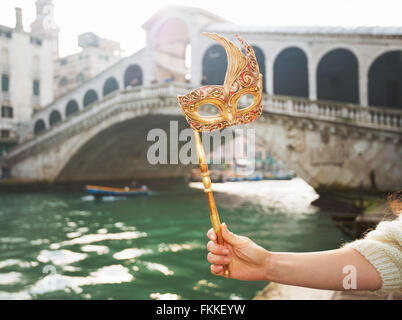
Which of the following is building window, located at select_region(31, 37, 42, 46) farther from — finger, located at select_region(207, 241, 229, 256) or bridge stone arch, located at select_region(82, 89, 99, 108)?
finger, located at select_region(207, 241, 229, 256)

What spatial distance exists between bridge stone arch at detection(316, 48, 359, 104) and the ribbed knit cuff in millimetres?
9960

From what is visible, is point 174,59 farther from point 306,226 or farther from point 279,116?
point 306,226

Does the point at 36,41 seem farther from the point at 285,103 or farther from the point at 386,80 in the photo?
the point at 386,80

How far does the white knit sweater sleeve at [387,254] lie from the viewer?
2.86 ft

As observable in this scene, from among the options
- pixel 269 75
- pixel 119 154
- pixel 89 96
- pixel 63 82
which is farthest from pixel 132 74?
pixel 63 82

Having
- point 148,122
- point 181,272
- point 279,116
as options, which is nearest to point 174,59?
point 148,122

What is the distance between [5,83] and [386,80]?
20777 mm

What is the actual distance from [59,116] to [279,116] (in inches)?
610

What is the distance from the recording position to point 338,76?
399 inches

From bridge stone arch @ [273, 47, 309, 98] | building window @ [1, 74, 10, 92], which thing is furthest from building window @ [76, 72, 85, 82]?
bridge stone arch @ [273, 47, 309, 98]

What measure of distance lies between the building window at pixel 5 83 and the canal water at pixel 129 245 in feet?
37.6

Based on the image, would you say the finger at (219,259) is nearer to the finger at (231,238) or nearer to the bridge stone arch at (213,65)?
the finger at (231,238)

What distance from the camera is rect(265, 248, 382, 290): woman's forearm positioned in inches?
35.3
